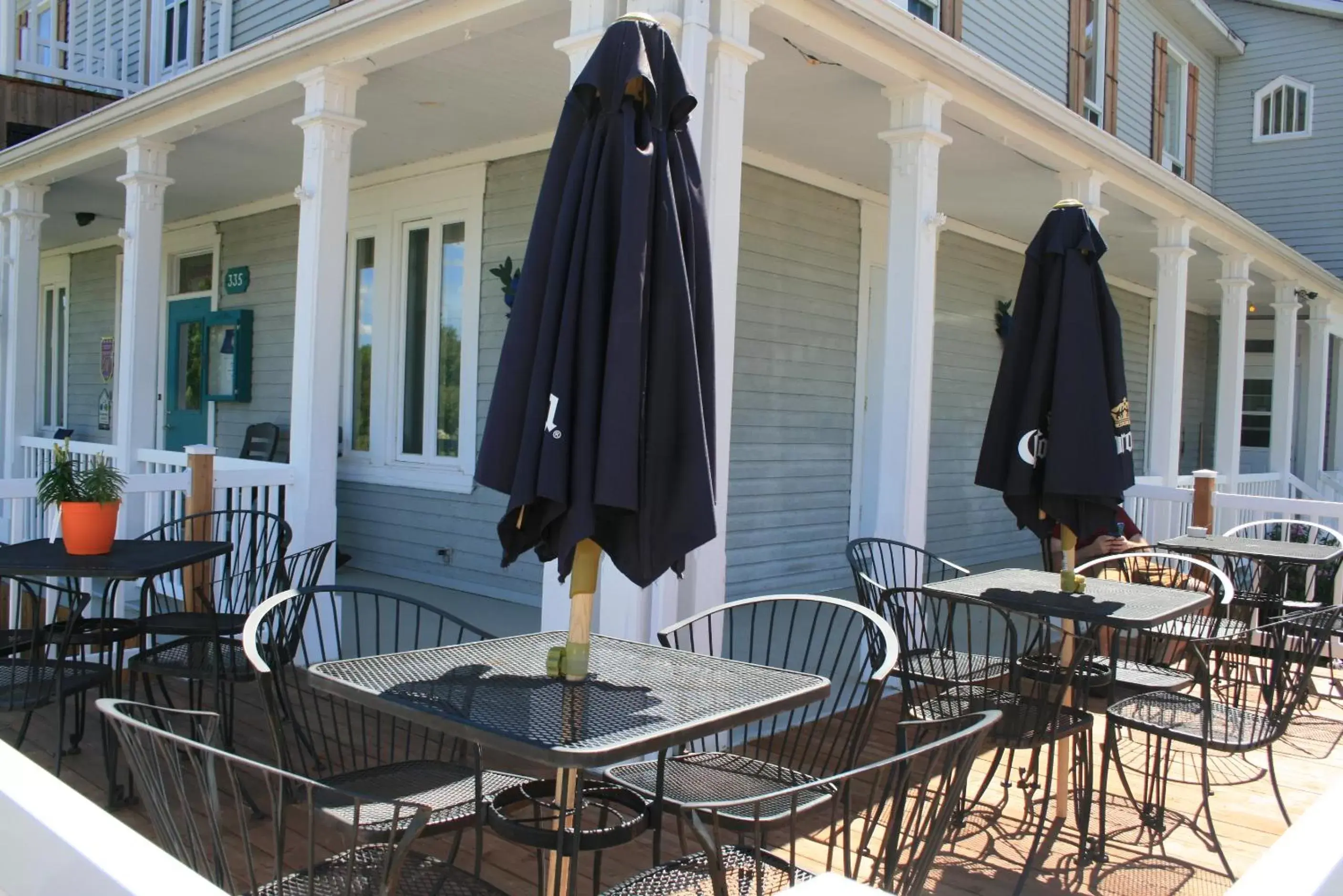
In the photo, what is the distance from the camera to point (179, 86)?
5883 millimetres

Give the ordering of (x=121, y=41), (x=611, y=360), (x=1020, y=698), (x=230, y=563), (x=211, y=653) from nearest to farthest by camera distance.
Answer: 1. (x=611, y=360)
2. (x=1020, y=698)
3. (x=211, y=653)
4. (x=230, y=563)
5. (x=121, y=41)

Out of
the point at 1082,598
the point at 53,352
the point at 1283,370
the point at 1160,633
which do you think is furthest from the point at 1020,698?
the point at 53,352

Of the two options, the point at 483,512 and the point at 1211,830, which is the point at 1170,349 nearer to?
the point at 483,512

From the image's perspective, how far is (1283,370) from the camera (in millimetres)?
10570

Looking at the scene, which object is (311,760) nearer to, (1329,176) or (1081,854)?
(1081,854)

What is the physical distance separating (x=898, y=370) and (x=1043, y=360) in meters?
1.29

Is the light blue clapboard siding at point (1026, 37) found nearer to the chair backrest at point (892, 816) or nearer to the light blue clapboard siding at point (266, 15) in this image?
the light blue clapboard siding at point (266, 15)

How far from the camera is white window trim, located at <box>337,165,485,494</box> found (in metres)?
6.67

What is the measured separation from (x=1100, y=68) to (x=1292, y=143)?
5.07 meters

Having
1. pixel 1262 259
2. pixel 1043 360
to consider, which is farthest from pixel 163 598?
pixel 1262 259

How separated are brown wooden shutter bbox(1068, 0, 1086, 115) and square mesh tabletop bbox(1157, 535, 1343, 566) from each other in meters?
5.10

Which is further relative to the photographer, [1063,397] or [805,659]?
[1063,397]

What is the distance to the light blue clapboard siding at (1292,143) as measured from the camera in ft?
43.4

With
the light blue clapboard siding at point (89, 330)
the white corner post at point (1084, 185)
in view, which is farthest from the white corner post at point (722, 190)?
the light blue clapboard siding at point (89, 330)
